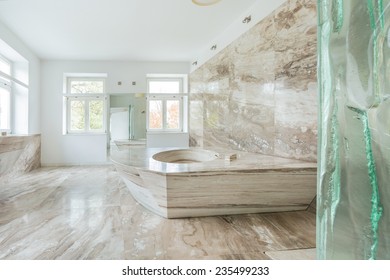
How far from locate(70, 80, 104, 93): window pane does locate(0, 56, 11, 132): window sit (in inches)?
52.1

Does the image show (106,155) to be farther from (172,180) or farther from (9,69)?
(172,180)

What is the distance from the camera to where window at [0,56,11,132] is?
3965 millimetres

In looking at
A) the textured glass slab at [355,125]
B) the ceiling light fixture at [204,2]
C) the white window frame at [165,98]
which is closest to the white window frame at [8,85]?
the white window frame at [165,98]

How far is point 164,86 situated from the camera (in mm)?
5637

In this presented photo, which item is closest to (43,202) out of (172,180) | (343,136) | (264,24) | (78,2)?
(172,180)

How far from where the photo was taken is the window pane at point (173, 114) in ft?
18.3

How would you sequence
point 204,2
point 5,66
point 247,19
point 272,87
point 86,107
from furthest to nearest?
point 86,107 < point 5,66 < point 247,19 < point 204,2 < point 272,87

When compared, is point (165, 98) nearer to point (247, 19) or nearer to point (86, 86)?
point (86, 86)

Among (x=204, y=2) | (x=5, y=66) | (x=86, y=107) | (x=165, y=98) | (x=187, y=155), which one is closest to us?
(x=204, y=2)

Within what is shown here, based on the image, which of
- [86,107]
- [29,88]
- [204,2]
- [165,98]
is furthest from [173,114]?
[204,2]

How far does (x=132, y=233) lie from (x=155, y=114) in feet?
13.4

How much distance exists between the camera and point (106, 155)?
211 inches

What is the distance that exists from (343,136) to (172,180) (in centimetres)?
129

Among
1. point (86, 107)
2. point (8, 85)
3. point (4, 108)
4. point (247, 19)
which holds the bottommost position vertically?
point (4, 108)
